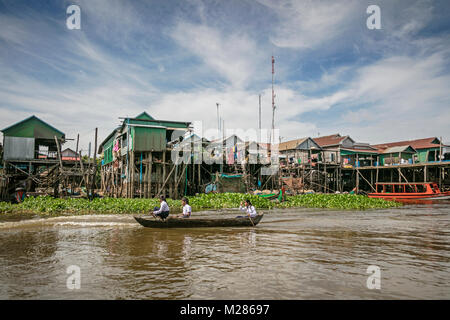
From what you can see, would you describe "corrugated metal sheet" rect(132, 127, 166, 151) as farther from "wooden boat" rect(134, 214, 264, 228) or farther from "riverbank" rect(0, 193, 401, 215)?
"wooden boat" rect(134, 214, 264, 228)

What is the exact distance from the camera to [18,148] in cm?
2500

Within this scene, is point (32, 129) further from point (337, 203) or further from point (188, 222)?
point (337, 203)

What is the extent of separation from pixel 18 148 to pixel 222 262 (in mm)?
24739

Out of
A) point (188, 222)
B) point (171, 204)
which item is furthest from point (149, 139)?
point (188, 222)

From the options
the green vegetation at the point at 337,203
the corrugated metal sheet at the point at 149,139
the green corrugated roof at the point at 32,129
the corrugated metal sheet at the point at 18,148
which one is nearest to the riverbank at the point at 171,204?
the green vegetation at the point at 337,203

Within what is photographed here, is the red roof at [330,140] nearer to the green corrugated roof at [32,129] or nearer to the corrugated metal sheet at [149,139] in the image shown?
the corrugated metal sheet at [149,139]

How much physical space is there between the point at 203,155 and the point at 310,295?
20671 millimetres

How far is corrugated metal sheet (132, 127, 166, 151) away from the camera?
22328mm

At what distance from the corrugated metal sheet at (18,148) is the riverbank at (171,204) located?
26.9 ft

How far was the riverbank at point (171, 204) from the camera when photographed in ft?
54.9
